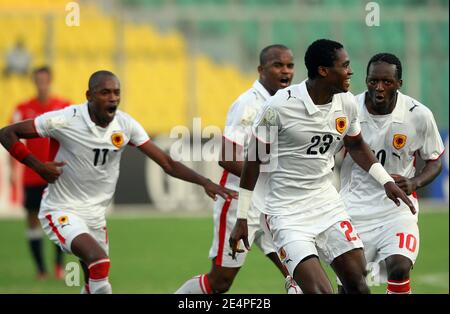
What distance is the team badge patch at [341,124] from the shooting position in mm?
8328

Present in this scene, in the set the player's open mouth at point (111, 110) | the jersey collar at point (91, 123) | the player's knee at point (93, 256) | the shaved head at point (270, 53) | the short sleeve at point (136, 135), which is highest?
the shaved head at point (270, 53)

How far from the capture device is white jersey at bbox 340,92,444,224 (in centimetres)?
941

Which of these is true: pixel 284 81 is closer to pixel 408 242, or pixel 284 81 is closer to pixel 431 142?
pixel 431 142

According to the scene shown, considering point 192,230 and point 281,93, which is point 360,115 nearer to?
point 281,93

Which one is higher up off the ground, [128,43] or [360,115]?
[128,43]

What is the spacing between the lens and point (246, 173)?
829 cm

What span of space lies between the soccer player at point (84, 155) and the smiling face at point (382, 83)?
191 cm

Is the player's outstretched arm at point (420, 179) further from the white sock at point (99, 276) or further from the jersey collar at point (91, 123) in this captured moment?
the jersey collar at point (91, 123)

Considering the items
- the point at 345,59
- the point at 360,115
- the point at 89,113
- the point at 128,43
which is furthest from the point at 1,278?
the point at 128,43

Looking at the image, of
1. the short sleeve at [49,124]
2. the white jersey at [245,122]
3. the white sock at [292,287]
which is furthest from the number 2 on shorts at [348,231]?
the short sleeve at [49,124]

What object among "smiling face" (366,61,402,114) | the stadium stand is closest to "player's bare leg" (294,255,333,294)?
"smiling face" (366,61,402,114)

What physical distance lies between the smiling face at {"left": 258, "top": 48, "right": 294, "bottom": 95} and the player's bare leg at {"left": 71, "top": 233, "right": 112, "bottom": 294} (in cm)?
238

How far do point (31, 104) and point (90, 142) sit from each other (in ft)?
16.9

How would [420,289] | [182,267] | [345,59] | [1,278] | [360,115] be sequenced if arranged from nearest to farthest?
[345,59] → [360,115] → [420,289] → [1,278] → [182,267]
